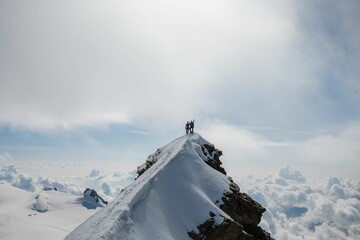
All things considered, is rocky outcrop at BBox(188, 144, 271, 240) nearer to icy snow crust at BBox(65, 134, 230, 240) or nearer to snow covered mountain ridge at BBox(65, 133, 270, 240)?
snow covered mountain ridge at BBox(65, 133, 270, 240)

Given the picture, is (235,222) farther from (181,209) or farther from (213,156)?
(213,156)

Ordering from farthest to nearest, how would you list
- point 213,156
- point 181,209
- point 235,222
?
A: point 213,156
point 181,209
point 235,222

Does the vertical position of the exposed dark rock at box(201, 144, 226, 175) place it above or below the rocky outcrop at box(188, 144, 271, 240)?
above

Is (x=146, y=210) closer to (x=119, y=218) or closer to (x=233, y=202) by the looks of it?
(x=119, y=218)

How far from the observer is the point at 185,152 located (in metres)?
42.3

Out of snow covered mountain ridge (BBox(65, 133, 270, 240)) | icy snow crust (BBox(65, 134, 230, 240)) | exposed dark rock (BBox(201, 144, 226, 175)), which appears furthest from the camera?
exposed dark rock (BBox(201, 144, 226, 175))

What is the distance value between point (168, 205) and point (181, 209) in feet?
5.18

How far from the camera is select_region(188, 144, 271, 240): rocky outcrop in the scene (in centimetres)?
3142

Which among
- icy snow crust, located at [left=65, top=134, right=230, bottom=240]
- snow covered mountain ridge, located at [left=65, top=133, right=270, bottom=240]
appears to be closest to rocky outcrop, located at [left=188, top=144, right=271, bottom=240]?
snow covered mountain ridge, located at [left=65, top=133, right=270, bottom=240]

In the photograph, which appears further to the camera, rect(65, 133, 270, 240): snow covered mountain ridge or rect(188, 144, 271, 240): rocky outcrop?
rect(188, 144, 271, 240): rocky outcrop

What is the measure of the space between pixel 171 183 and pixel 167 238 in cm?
863

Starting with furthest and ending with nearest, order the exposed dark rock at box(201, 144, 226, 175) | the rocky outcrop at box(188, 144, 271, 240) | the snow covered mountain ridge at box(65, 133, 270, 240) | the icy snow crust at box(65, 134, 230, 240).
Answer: the exposed dark rock at box(201, 144, 226, 175) < the rocky outcrop at box(188, 144, 271, 240) < the snow covered mountain ridge at box(65, 133, 270, 240) < the icy snow crust at box(65, 134, 230, 240)

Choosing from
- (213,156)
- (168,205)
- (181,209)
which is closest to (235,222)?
(181,209)

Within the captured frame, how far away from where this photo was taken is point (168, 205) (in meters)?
33.3
